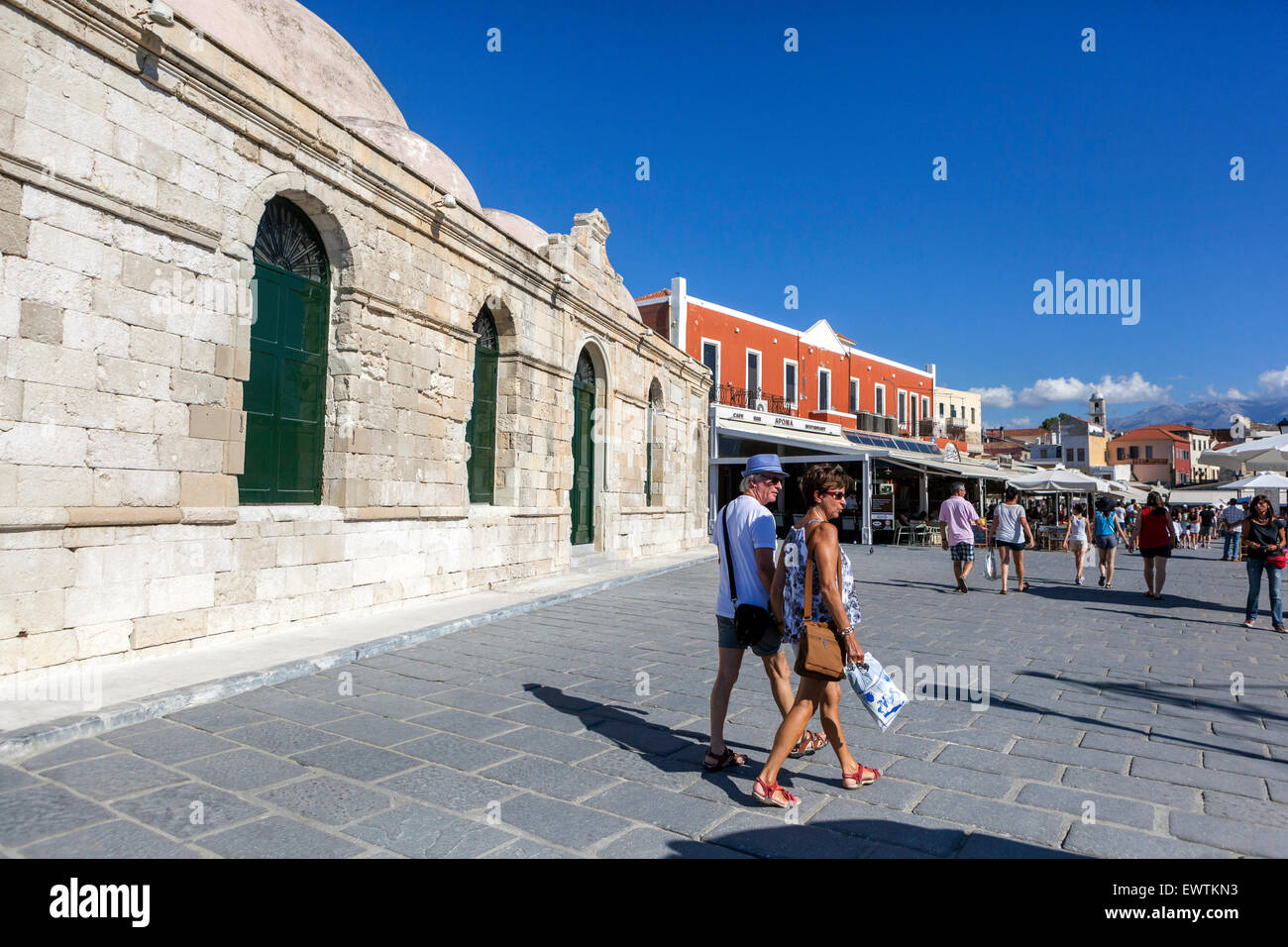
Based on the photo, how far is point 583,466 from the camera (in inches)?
549

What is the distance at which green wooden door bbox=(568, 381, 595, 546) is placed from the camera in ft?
44.8

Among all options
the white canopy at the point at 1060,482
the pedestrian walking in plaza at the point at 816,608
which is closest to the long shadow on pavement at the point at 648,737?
the pedestrian walking in plaza at the point at 816,608

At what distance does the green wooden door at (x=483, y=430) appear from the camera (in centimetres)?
1069

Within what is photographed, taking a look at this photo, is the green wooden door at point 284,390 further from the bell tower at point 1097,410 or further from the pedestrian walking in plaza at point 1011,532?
the bell tower at point 1097,410

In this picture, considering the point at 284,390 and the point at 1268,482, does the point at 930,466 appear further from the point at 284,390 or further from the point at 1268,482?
the point at 284,390

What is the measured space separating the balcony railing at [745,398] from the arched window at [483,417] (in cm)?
1443

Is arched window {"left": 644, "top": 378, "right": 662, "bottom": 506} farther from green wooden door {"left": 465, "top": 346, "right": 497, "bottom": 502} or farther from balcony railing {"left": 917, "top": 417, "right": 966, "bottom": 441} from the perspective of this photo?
balcony railing {"left": 917, "top": 417, "right": 966, "bottom": 441}

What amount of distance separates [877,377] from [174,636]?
34674 millimetres

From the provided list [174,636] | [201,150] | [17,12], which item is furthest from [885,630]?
[17,12]

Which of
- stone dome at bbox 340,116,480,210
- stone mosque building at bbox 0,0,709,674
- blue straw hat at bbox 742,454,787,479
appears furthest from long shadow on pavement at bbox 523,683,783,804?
stone dome at bbox 340,116,480,210
